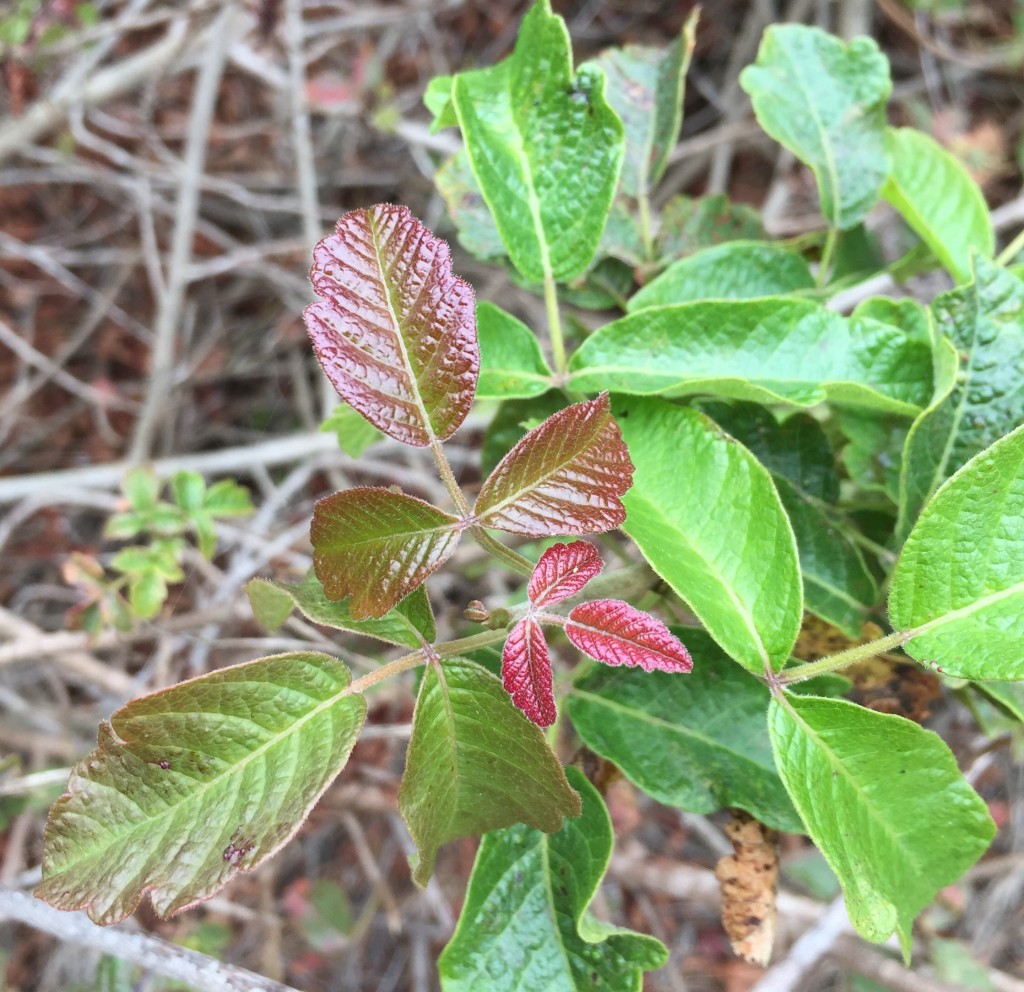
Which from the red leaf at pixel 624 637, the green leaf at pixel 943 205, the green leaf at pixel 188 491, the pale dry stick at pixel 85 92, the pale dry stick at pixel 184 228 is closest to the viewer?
the red leaf at pixel 624 637

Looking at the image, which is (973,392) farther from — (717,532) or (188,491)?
(188,491)

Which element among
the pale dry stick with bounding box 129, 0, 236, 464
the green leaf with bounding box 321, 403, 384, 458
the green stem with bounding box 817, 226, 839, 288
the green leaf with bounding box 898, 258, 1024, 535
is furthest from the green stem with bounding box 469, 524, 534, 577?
the pale dry stick with bounding box 129, 0, 236, 464

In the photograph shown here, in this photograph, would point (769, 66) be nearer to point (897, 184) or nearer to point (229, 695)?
point (897, 184)

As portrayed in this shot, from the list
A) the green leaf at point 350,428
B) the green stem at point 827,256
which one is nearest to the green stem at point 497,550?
the green leaf at point 350,428

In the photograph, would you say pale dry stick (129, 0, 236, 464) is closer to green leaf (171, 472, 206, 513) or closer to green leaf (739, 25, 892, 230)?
green leaf (171, 472, 206, 513)

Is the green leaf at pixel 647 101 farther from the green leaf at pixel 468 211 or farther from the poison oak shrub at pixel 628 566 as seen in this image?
the green leaf at pixel 468 211
